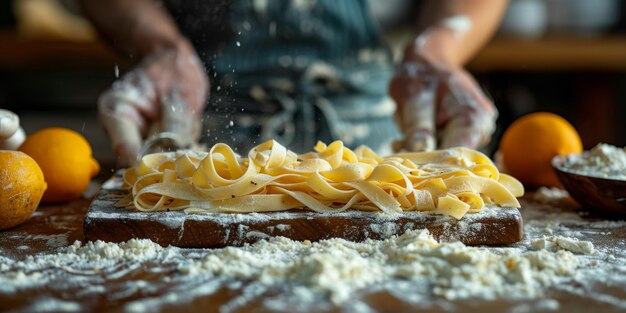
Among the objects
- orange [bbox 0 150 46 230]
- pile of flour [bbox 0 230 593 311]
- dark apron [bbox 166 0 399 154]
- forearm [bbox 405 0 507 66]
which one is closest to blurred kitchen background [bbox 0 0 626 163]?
forearm [bbox 405 0 507 66]

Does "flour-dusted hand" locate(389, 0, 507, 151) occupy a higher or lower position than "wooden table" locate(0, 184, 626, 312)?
higher

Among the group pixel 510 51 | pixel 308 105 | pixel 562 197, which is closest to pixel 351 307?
pixel 562 197

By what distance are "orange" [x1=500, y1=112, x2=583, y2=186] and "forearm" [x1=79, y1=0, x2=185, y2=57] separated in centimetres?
87

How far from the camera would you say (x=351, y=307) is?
85cm

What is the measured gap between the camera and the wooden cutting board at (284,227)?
1.11 metres

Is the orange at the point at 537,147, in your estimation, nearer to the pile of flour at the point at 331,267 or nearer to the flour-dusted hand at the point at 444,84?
the flour-dusted hand at the point at 444,84

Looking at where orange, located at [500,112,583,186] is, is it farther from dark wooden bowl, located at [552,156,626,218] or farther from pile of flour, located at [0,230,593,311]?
pile of flour, located at [0,230,593,311]

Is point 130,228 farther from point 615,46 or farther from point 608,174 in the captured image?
point 615,46

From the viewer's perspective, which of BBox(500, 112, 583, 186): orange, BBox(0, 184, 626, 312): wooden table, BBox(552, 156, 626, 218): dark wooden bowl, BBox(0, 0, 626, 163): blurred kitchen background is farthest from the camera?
BBox(0, 0, 626, 163): blurred kitchen background

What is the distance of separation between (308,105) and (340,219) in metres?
0.87

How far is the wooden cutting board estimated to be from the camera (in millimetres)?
1112

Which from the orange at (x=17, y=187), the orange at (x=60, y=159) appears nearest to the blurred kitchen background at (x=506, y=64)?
the orange at (x=60, y=159)

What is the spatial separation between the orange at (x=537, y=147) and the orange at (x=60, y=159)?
90 centimetres

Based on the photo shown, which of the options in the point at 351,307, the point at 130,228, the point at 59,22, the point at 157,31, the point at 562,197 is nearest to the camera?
the point at 351,307
